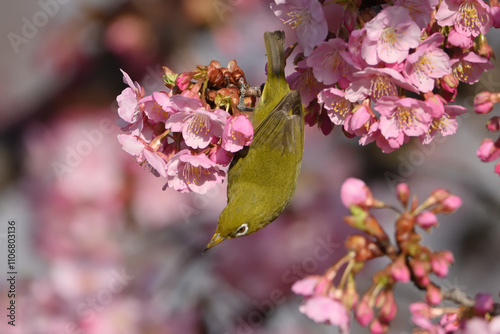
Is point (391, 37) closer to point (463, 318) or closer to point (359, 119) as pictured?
point (359, 119)

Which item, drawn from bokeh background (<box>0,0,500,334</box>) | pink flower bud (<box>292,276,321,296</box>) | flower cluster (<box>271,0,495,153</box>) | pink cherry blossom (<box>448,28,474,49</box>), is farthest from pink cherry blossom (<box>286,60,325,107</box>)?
bokeh background (<box>0,0,500,334</box>)

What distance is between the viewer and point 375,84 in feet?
3.64

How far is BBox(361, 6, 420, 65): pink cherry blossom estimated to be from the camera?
3.44 feet

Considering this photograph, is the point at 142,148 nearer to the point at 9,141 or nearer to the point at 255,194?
the point at 255,194

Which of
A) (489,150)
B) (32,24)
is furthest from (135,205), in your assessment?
(489,150)

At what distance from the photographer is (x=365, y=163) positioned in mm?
2377

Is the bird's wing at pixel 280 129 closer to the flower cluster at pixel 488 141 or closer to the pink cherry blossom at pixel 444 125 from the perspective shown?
the pink cherry blossom at pixel 444 125

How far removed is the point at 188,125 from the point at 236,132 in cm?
10

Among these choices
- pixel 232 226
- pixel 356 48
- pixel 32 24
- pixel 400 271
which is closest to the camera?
pixel 400 271

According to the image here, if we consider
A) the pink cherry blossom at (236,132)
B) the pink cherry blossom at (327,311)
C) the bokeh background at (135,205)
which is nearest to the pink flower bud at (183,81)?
the pink cherry blossom at (236,132)

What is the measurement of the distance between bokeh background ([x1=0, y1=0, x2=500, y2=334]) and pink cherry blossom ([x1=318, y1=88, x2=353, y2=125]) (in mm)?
1056

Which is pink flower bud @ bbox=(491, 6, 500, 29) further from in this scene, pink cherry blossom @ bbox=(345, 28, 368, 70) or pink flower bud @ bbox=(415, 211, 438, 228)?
pink flower bud @ bbox=(415, 211, 438, 228)

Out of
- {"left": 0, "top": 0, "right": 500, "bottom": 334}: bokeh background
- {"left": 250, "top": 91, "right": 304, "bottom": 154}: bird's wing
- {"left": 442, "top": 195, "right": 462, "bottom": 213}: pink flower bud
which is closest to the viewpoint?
{"left": 442, "top": 195, "right": 462, "bottom": 213}: pink flower bud

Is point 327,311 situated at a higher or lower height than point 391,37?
lower
